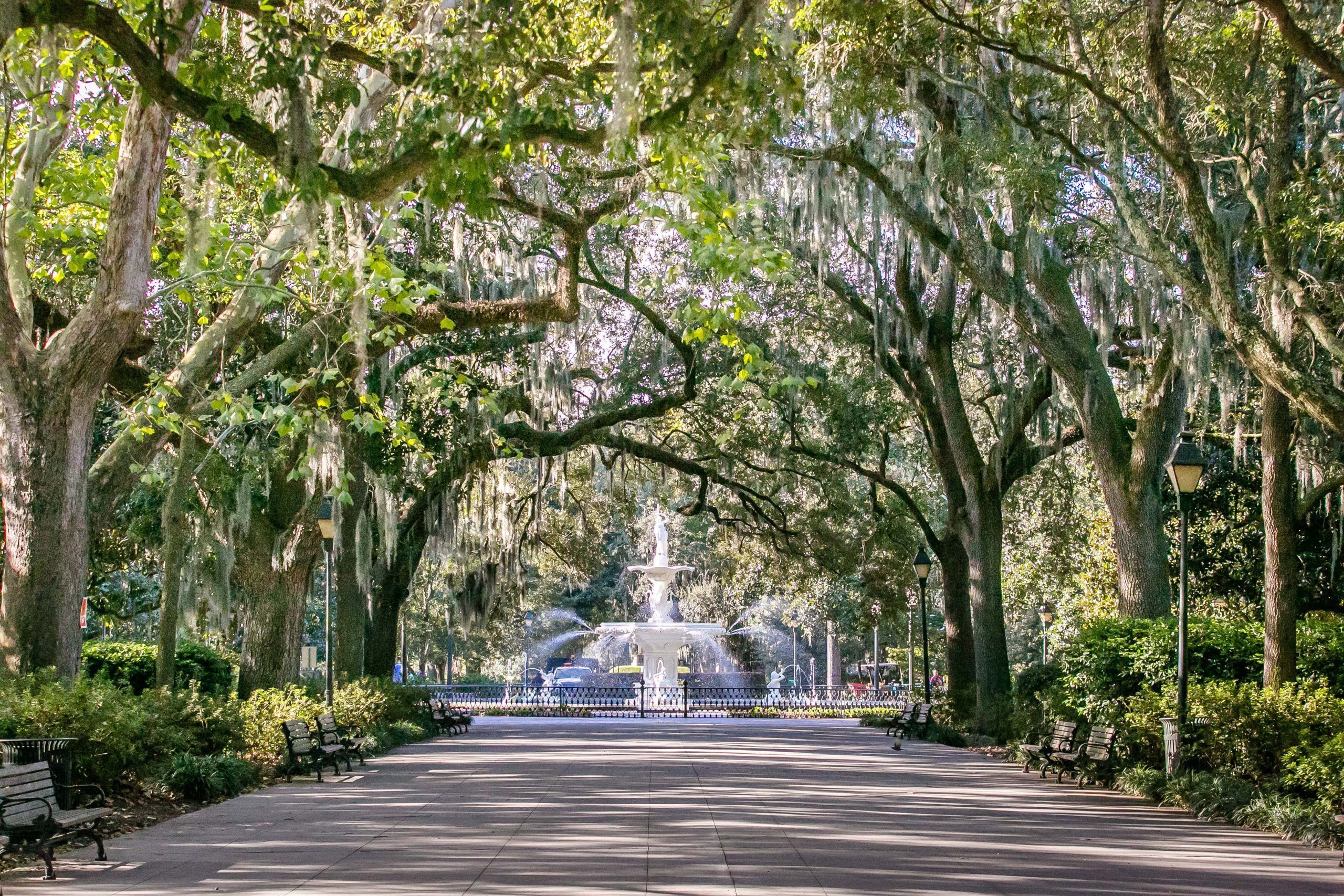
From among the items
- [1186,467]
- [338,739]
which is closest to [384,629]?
[338,739]

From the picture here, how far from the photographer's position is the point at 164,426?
41.6 feet

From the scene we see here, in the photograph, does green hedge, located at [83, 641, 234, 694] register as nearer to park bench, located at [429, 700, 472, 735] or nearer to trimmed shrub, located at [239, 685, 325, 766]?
park bench, located at [429, 700, 472, 735]

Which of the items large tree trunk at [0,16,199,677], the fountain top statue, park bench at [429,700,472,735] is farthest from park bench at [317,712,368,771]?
the fountain top statue

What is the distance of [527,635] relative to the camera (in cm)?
5703

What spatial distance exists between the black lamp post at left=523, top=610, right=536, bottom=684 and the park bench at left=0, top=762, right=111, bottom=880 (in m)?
43.0

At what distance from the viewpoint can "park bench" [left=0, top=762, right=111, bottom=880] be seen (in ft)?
27.8

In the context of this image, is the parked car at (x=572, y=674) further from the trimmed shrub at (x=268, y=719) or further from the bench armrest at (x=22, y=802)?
the bench armrest at (x=22, y=802)

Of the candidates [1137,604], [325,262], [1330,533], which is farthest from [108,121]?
[1330,533]

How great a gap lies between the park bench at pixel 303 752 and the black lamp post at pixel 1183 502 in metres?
9.41

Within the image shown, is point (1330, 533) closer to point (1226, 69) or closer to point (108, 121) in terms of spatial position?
point (1226, 69)

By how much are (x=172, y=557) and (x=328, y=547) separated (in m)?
3.01

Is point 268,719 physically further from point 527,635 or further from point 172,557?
point 527,635

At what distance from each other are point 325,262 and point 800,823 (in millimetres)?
7063

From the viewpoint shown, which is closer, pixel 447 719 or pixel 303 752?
pixel 303 752
